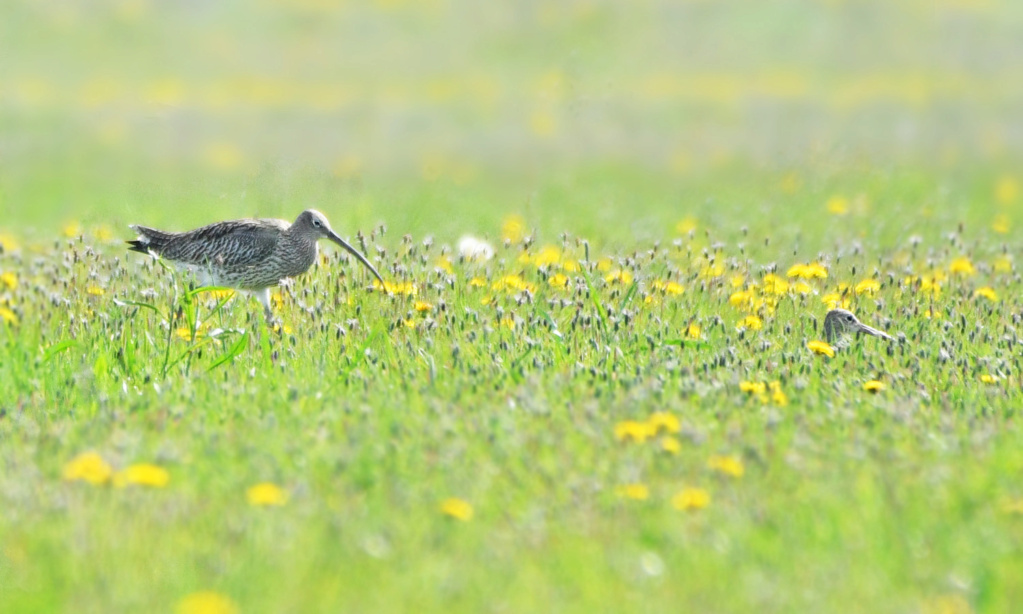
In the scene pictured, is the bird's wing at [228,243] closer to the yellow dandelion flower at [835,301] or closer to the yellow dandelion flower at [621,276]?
the yellow dandelion flower at [621,276]

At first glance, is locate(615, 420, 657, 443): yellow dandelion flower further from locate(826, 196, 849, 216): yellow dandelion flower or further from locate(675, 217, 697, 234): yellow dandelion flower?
locate(826, 196, 849, 216): yellow dandelion flower

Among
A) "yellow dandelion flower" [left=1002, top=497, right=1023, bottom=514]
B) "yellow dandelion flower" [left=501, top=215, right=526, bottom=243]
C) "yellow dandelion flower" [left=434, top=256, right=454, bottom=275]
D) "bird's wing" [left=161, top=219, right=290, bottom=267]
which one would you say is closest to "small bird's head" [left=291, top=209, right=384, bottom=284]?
"bird's wing" [left=161, top=219, right=290, bottom=267]

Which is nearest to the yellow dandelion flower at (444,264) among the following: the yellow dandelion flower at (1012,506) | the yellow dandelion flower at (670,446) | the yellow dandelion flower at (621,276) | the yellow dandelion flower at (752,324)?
the yellow dandelion flower at (621,276)

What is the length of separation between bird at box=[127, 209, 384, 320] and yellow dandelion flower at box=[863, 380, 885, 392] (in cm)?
311

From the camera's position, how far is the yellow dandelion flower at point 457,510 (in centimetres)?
451

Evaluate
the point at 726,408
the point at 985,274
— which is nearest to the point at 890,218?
the point at 985,274

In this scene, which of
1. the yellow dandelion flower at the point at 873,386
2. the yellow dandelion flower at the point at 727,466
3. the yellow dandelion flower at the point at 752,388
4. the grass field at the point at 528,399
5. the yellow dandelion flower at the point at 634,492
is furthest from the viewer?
the yellow dandelion flower at the point at 873,386

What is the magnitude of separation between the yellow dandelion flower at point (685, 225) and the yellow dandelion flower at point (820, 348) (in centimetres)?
391

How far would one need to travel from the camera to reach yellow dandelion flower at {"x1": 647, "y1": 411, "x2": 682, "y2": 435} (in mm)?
5219

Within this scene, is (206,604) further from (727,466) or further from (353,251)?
(353,251)

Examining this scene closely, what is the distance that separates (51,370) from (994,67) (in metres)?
25.7

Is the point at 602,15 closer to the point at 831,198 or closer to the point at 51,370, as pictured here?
the point at 831,198

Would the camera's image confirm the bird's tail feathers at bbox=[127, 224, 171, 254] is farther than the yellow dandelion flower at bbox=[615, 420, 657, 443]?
Yes

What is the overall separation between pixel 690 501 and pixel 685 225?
649 centimetres
